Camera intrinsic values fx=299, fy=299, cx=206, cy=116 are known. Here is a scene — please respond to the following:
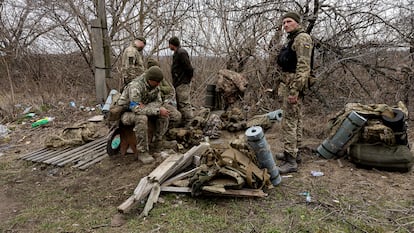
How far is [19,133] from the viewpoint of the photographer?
6.08 meters

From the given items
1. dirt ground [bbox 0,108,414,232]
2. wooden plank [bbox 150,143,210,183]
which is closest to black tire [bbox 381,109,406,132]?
dirt ground [bbox 0,108,414,232]

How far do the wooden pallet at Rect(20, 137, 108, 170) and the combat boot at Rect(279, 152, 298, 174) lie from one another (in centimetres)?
258

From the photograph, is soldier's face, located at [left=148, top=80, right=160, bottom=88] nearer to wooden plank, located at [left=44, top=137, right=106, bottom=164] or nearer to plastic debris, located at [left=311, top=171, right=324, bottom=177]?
wooden plank, located at [left=44, top=137, right=106, bottom=164]

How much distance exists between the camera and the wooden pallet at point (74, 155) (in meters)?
4.32

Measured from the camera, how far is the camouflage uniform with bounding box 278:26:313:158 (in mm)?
3494

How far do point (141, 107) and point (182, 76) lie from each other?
143 cm

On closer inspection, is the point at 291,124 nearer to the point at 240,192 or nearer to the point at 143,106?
the point at 240,192

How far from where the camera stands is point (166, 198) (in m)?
3.16

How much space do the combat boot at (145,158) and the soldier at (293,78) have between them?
1.75 metres

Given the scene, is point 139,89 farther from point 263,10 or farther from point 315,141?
point 263,10

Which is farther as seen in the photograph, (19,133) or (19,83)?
(19,83)

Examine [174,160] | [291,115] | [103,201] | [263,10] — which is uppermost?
[263,10]

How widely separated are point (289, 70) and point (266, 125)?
75.2 inches

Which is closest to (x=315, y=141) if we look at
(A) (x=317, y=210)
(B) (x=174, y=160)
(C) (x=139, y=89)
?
(A) (x=317, y=210)
